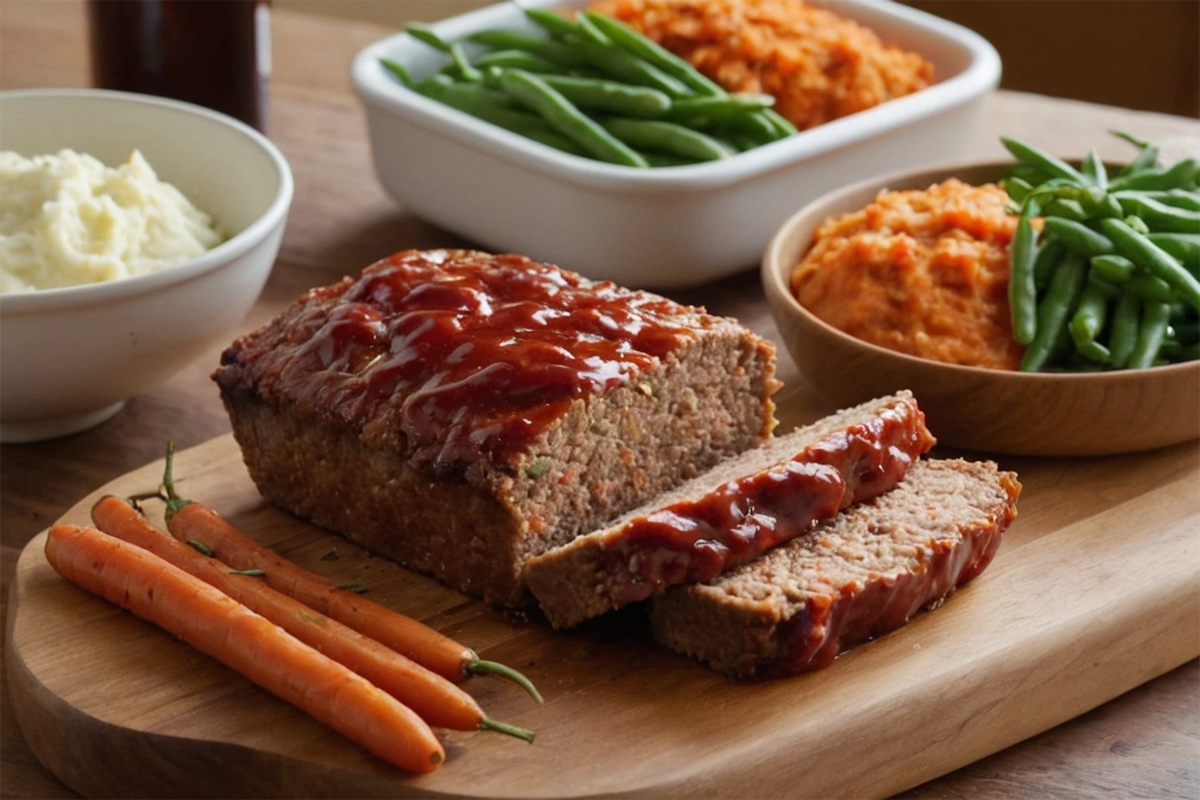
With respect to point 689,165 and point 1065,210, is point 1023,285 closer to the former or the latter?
point 1065,210

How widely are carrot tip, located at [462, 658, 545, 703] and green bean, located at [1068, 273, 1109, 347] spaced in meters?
1.96

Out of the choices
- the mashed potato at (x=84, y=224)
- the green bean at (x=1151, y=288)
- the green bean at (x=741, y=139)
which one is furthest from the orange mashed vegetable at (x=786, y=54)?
the mashed potato at (x=84, y=224)

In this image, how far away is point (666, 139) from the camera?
5.71m

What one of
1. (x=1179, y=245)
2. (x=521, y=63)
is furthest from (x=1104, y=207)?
(x=521, y=63)

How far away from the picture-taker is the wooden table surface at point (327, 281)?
11.3ft

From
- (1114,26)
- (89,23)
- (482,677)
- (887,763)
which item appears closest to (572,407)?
(482,677)

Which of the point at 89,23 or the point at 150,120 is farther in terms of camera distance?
the point at 89,23

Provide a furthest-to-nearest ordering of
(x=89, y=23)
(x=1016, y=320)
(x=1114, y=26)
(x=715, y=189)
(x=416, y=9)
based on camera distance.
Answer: (x=416, y=9), (x=1114, y=26), (x=89, y=23), (x=715, y=189), (x=1016, y=320)

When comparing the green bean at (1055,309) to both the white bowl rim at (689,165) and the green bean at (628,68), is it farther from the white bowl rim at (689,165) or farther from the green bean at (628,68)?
the green bean at (628,68)

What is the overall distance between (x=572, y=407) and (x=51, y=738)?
4.54 feet

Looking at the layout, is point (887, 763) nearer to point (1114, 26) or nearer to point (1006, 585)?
point (1006, 585)

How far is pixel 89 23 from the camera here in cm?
629

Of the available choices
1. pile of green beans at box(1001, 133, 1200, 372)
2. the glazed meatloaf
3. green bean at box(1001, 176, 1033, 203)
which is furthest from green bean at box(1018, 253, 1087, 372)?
the glazed meatloaf

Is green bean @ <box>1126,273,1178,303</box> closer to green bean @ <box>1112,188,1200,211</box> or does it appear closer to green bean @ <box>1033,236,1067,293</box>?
green bean @ <box>1033,236,1067,293</box>
